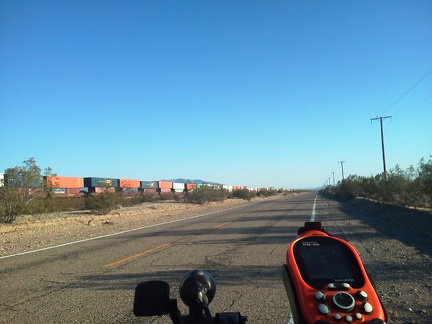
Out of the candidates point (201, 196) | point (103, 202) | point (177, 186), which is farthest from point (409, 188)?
point (177, 186)

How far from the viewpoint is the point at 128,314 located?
586 cm

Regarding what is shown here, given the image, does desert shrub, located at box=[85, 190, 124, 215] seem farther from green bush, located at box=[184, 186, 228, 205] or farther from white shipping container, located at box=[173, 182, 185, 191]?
white shipping container, located at box=[173, 182, 185, 191]

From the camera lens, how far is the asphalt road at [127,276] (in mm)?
5992

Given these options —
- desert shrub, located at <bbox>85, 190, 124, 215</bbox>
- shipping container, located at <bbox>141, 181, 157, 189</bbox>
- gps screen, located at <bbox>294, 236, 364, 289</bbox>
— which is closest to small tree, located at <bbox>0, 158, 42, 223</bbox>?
desert shrub, located at <bbox>85, 190, 124, 215</bbox>

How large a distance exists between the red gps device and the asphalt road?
2.67 metres

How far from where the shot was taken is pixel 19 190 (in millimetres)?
26453

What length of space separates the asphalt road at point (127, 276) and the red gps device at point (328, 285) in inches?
105

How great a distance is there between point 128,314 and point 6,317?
1.81 m

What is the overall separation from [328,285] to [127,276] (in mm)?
6366

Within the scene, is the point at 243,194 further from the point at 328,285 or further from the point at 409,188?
the point at 328,285

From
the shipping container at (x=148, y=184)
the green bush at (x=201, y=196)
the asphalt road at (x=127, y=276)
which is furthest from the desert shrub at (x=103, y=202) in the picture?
the shipping container at (x=148, y=184)

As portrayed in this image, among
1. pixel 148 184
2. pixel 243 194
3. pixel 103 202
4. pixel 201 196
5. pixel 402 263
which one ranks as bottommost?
pixel 243 194

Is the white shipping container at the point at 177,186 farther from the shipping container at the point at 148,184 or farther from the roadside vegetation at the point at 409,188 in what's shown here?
the roadside vegetation at the point at 409,188

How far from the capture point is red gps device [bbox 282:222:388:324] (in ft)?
8.69
